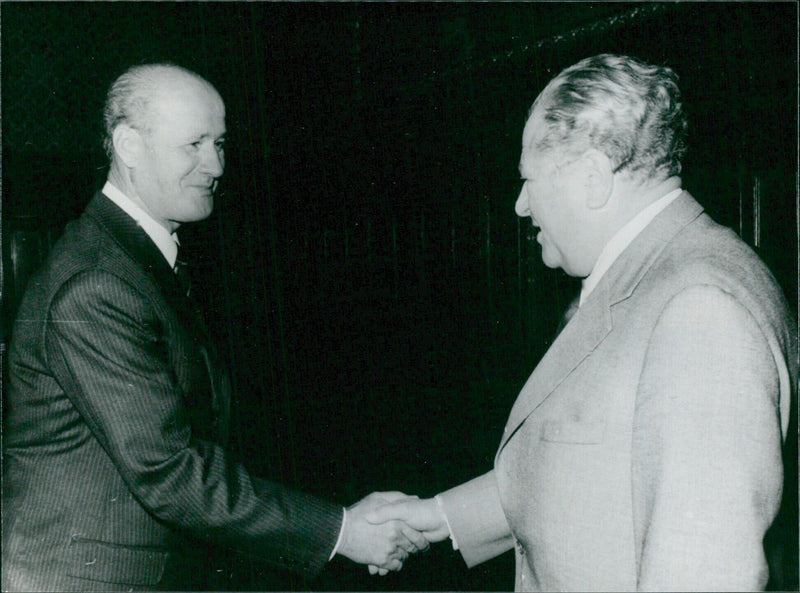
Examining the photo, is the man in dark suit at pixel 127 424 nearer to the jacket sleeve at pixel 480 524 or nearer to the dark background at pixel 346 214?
the jacket sleeve at pixel 480 524

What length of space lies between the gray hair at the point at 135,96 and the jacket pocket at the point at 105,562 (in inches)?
43.1

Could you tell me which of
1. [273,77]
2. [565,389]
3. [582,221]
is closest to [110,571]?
[565,389]

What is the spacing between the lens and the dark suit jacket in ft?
5.29

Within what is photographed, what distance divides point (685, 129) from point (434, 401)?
2542 mm

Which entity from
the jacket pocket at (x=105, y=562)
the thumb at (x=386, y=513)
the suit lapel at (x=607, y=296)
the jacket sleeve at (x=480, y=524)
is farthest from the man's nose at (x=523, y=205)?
the jacket pocket at (x=105, y=562)

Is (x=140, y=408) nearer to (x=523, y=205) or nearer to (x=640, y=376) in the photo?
(x=523, y=205)

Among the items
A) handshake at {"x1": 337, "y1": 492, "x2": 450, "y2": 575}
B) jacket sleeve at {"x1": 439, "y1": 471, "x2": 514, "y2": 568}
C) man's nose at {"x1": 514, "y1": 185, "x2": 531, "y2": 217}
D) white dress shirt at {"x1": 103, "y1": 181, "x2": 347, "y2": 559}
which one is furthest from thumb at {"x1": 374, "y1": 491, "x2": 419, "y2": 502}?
man's nose at {"x1": 514, "y1": 185, "x2": 531, "y2": 217}

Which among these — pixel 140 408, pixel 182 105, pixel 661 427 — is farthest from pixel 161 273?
pixel 661 427

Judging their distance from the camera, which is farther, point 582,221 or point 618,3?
point 618,3

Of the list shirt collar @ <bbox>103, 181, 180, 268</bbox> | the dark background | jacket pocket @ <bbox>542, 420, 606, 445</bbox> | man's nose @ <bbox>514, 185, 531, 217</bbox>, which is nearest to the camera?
jacket pocket @ <bbox>542, 420, 606, 445</bbox>

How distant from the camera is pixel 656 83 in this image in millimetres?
1310

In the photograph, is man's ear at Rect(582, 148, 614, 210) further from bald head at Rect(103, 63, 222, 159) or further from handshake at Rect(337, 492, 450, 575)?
bald head at Rect(103, 63, 222, 159)

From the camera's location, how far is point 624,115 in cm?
129

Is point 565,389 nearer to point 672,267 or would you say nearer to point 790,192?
point 672,267
